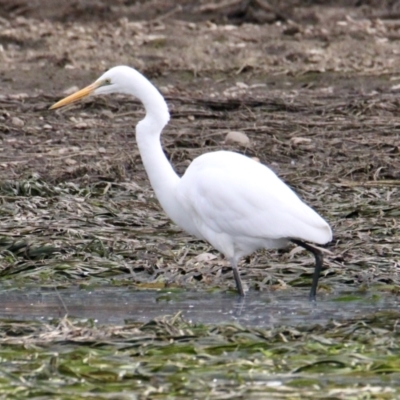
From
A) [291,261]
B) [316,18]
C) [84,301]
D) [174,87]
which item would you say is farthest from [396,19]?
[84,301]

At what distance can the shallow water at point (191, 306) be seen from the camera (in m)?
8.02

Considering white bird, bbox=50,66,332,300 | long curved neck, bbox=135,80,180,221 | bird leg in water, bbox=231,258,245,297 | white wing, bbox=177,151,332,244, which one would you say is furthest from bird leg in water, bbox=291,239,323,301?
long curved neck, bbox=135,80,180,221

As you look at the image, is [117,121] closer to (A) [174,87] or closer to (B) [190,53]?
(A) [174,87]

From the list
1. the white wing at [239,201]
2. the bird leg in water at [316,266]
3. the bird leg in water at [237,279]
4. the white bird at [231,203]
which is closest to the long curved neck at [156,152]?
the white bird at [231,203]

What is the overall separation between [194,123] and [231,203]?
18.9ft

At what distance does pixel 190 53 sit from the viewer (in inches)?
711

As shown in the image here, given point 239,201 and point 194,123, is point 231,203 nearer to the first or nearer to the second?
point 239,201

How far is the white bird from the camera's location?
8.62 meters

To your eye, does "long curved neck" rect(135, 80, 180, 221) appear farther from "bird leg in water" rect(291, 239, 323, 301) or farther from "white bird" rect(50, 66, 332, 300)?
"bird leg in water" rect(291, 239, 323, 301)

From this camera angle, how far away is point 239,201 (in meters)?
8.74

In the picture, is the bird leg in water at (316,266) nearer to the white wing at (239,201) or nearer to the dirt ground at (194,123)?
the white wing at (239,201)

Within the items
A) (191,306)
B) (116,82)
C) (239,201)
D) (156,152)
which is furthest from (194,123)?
(191,306)

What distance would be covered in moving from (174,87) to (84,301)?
7.76 metres

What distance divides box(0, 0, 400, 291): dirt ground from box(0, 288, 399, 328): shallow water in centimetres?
34
